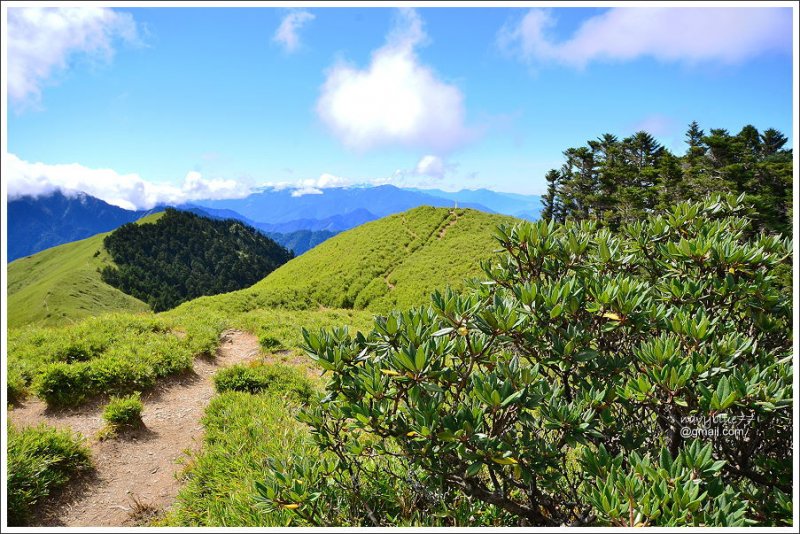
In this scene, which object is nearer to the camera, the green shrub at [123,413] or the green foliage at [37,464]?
the green foliage at [37,464]

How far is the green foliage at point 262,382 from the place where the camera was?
8.28 metres

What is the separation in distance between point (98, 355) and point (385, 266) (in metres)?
31.1

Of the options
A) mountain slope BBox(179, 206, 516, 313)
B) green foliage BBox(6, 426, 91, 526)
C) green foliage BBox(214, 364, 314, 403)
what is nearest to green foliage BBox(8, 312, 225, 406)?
green foliage BBox(214, 364, 314, 403)

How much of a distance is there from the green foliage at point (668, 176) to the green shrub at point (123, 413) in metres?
23.2

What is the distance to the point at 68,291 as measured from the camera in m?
104

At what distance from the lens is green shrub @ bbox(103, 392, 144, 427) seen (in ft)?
21.8

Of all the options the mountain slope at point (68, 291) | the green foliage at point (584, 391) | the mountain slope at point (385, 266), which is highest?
the green foliage at point (584, 391)

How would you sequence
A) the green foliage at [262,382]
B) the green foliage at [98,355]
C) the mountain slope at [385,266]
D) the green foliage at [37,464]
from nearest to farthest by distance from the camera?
the green foliage at [37,464] → the green foliage at [98,355] → the green foliage at [262,382] → the mountain slope at [385,266]

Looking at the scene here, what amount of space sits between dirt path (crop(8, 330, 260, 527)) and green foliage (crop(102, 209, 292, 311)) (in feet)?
399

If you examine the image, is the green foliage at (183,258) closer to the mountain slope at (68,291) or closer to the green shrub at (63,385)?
the mountain slope at (68,291)

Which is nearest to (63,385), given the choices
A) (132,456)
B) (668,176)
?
(132,456)

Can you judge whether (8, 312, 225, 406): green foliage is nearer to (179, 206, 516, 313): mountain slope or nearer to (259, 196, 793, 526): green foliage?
(259, 196, 793, 526): green foliage

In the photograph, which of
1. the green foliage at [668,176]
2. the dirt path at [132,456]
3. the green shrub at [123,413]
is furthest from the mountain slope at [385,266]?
the green shrub at [123,413]

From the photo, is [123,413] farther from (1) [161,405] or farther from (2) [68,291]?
(2) [68,291]
